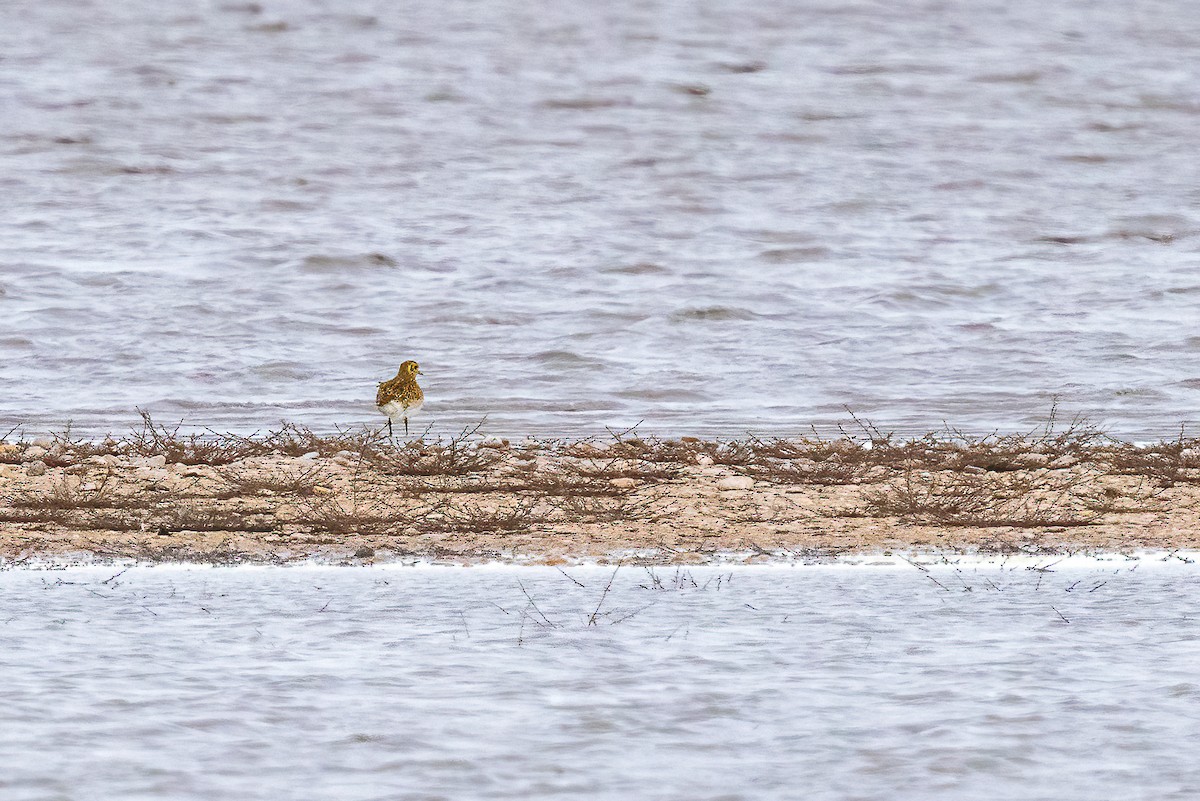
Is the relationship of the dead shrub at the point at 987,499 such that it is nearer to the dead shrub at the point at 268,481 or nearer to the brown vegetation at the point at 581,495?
the brown vegetation at the point at 581,495

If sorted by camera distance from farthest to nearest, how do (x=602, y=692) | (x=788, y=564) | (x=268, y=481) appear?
1. (x=268, y=481)
2. (x=788, y=564)
3. (x=602, y=692)

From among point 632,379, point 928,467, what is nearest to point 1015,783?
point 928,467

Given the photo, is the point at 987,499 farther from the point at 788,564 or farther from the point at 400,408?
the point at 400,408

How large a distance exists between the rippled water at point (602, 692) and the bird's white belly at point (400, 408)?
19.6 feet

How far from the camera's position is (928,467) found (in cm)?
1374

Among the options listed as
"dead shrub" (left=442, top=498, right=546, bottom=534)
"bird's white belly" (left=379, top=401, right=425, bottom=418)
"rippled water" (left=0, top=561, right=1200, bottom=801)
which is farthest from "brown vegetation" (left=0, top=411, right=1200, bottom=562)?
"rippled water" (left=0, top=561, right=1200, bottom=801)

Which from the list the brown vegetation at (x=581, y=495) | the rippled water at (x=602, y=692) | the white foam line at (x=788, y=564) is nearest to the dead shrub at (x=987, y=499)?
the brown vegetation at (x=581, y=495)

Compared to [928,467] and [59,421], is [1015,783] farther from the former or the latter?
[59,421]

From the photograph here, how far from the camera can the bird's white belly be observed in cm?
1464

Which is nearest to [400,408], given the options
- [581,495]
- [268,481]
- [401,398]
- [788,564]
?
[401,398]

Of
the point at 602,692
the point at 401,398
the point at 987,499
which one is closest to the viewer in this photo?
the point at 602,692

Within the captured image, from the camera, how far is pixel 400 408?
1466 centimetres

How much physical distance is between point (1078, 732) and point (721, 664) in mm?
1458

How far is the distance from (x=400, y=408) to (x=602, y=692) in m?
8.84
